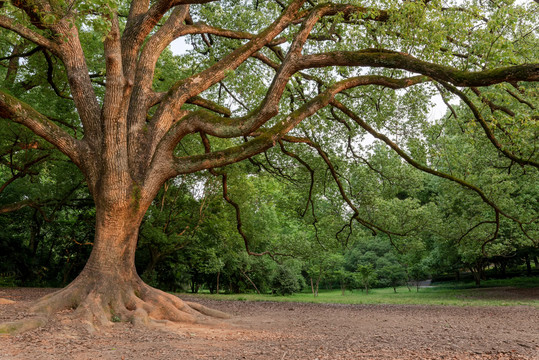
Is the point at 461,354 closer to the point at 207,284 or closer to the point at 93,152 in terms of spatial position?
the point at 93,152

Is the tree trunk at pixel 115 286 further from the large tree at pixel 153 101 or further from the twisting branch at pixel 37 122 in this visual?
the twisting branch at pixel 37 122

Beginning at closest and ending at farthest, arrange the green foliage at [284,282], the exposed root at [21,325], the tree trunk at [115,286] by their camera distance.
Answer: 1. the exposed root at [21,325]
2. the tree trunk at [115,286]
3. the green foliage at [284,282]

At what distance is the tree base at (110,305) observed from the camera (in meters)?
5.61

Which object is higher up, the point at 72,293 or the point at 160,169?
the point at 160,169

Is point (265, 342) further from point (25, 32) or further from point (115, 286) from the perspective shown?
point (25, 32)

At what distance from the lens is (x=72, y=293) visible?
20.2 feet

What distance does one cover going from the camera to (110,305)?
242 inches

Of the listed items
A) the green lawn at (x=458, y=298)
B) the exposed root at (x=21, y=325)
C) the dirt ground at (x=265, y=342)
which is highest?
the exposed root at (x=21, y=325)

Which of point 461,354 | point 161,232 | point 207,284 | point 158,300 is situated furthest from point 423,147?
point 207,284

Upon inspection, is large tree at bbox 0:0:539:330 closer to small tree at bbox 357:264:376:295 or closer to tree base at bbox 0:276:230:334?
tree base at bbox 0:276:230:334

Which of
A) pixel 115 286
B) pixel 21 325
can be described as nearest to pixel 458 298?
pixel 115 286

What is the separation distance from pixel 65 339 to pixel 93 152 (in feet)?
11.1

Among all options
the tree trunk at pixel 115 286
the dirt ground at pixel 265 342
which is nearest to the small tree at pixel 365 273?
the dirt ground at pixel 265 342

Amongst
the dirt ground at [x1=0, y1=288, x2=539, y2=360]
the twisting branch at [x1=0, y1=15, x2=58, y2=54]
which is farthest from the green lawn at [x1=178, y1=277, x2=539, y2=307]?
the twisting branch at [x1=0, y1=15, x2=58, y2=54]
